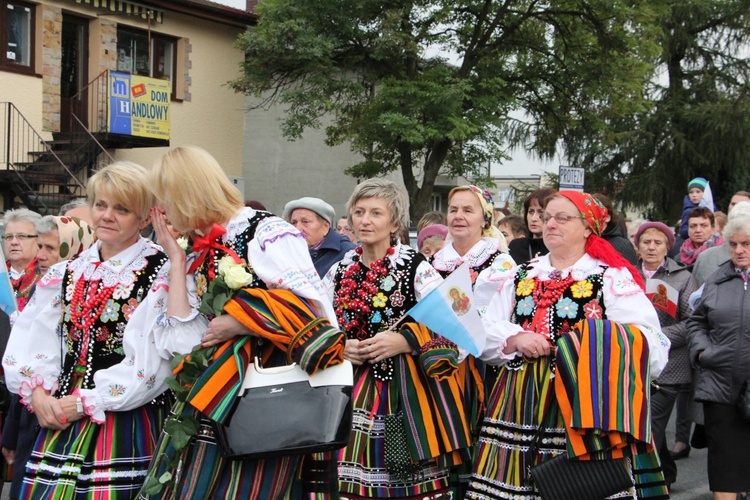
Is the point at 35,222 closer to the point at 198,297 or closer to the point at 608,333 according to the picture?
the point at 198,297

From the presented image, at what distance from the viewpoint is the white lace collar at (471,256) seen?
521 centimetres

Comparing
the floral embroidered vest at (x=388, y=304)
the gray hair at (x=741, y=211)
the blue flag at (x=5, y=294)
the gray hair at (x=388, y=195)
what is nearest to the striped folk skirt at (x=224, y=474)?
the floral embroidered vest at (x=388, y=304)

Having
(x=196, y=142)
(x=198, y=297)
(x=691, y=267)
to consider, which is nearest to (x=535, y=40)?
(x=196, y=142)

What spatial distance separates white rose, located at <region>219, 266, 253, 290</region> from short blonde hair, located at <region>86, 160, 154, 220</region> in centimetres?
67

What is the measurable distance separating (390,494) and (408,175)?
70.9ft

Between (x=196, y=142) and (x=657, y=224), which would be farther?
(x=196, y=142)

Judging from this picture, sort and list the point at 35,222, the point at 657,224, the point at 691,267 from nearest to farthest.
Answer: the point at 35,222, the point at 657,224, the point at 691,267

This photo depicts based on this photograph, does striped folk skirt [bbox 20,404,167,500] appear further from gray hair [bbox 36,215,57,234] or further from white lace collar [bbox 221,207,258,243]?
gray hair [bbox 36,215,57,234]

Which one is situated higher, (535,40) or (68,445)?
(535,40)

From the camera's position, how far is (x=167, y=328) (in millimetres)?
3412

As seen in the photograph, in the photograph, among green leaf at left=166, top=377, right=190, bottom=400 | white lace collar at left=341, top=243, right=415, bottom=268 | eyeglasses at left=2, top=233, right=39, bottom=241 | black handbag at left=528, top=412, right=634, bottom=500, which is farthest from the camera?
eyeglasses at left=2, top=233, right=39, bottom=241

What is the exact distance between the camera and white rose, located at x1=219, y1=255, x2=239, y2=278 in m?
3.23

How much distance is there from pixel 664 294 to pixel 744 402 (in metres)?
1.11

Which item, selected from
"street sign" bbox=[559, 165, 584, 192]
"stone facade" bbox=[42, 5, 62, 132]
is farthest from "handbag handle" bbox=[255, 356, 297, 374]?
"stone facade" bbox=[42, 5, 62, 132]
